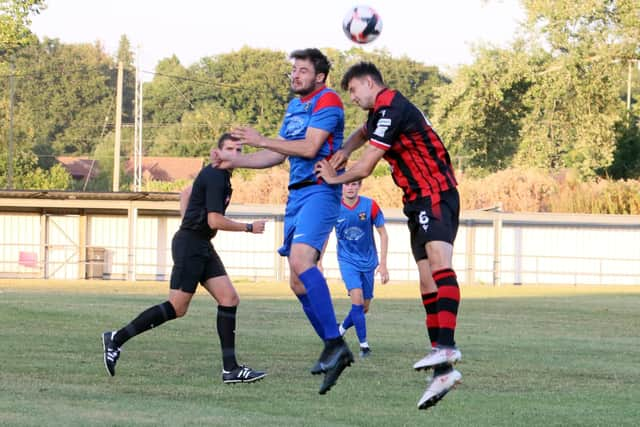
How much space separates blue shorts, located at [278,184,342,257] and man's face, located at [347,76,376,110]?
3.05 feet

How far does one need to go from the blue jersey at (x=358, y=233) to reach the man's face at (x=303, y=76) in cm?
577

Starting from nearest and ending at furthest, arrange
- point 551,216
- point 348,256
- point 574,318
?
point 348,256 < point 574,318 < point 551,216

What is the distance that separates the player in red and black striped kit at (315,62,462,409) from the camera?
774cm

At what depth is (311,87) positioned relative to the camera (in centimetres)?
870

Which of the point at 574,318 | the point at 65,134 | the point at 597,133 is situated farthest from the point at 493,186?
the point at 65,134

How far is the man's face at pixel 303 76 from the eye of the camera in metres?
8.64

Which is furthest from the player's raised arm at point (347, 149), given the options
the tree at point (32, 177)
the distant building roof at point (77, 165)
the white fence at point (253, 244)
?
the distant building roof at point (77, 165)

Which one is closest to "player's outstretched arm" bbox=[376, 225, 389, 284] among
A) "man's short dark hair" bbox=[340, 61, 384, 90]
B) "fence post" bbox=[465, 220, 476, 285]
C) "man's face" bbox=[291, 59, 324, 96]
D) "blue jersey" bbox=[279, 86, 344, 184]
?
"blue jersey" bbox=[279, 86, 344, 184]

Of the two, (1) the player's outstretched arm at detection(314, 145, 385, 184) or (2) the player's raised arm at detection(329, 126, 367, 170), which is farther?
(2) the player's raised arm at detection(329, 126, 367, 170)

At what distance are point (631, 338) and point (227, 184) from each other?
9111 millimetres

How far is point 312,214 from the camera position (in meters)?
8.58

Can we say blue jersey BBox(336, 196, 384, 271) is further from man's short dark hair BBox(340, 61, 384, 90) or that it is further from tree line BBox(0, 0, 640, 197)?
tree line BBox(0, 0, 640, 197)

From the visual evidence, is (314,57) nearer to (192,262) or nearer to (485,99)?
(192,262)

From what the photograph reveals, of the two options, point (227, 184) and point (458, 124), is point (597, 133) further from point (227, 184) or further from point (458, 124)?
point (227, 184)
